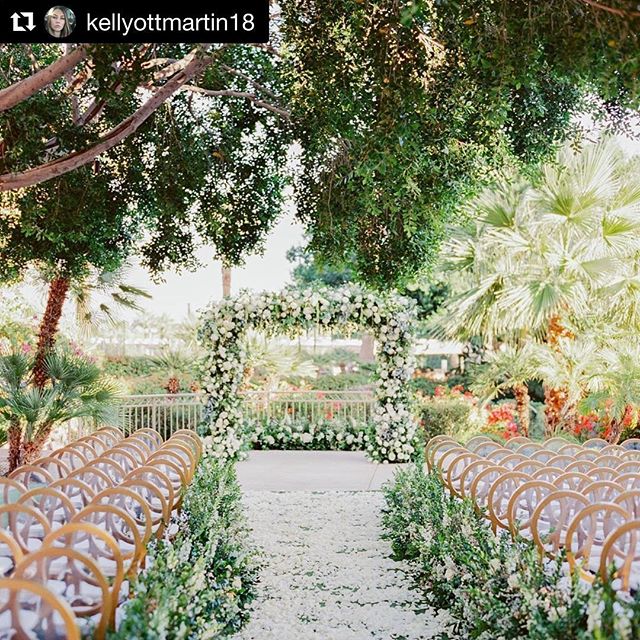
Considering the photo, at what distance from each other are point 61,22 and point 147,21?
22.5 inches

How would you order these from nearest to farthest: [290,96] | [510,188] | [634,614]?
[634,614]
[290,96]
[510,188]

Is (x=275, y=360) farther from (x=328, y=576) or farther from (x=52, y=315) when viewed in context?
(x=328, y=576)

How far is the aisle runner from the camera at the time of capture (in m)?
5.78

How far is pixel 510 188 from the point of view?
15.7 metres

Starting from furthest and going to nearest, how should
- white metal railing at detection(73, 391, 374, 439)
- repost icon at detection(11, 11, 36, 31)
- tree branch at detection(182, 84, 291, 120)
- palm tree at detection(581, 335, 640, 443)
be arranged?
1. white metal railing at detection(73, 391, 374, 439)
2. palm tree at detection(581, 335, 640, 443)
3. tree branch at detection(182, 84, 291, 120)
4. repost icon at detection(11, 11, 36, 31)

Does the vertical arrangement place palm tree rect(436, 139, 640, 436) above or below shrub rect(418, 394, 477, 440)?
above

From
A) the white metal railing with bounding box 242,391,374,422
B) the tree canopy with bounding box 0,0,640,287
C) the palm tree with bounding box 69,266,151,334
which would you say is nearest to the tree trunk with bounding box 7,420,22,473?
the tree canopy with bounding box 0,0,640,287

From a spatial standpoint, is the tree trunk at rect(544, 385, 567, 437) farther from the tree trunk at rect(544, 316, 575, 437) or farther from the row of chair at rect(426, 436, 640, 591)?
the row of chair at rect(426, 436, 640, 591)

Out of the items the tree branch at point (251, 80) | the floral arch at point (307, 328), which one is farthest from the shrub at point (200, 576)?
the floral arch at point (307, 328)

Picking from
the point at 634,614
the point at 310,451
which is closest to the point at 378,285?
the point at 634,614

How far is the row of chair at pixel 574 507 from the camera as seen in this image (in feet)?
15.6

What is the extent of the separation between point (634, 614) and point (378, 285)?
5655mm

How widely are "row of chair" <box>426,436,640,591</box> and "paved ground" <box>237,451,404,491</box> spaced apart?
139 inches

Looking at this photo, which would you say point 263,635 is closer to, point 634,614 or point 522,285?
point 634,614
